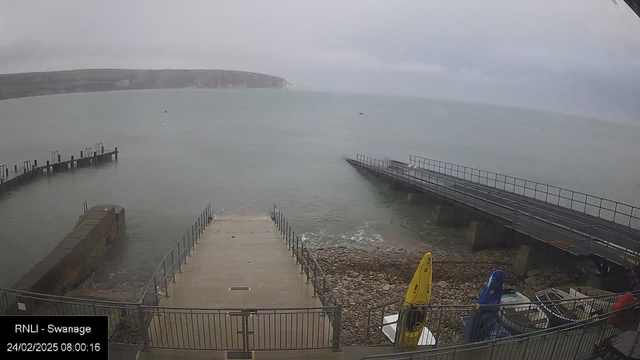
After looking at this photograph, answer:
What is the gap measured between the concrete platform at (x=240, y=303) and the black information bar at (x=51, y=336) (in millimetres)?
1403

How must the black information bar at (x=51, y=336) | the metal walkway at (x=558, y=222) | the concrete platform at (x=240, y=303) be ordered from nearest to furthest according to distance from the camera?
the black information bar at (x=51, y=336)
the concrete platform at (x=240, y=303)
the metal walkway at (x=558, y=222)

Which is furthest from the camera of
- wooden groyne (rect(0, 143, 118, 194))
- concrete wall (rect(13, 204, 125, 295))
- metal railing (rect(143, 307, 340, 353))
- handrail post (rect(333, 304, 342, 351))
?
wooden groyne (rect(0, 143, 118, 194))

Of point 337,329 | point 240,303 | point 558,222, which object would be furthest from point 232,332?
point 558,222

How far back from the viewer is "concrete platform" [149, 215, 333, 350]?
728cm

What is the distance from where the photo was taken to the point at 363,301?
47.0ft

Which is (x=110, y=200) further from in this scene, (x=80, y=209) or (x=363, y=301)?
(x=363, y=301)

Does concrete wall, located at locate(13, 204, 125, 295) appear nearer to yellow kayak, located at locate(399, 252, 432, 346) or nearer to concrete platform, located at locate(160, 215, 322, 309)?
concrete platform, located at locate(160, 215, 322, 309)

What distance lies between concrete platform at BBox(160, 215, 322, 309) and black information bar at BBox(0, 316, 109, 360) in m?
3.75

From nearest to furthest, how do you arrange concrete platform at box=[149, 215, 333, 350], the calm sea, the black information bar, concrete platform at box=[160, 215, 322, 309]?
the black information bar
concrete platform at box=[149, 215, 333, 350]
concrete platform at box=[160, 215, 322, 309]
the calm sea

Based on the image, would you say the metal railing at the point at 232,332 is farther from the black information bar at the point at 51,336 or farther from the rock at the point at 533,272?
the rock at the point at 533,272

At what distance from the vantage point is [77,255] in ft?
58.2

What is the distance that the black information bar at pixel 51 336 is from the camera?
5.01 m

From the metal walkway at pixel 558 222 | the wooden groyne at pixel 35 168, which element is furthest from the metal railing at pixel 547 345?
the wooden groyne at pixel 35 168

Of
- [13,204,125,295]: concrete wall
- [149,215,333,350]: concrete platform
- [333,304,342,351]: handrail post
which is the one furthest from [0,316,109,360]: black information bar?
[13,204,125,295]: concrete wall
